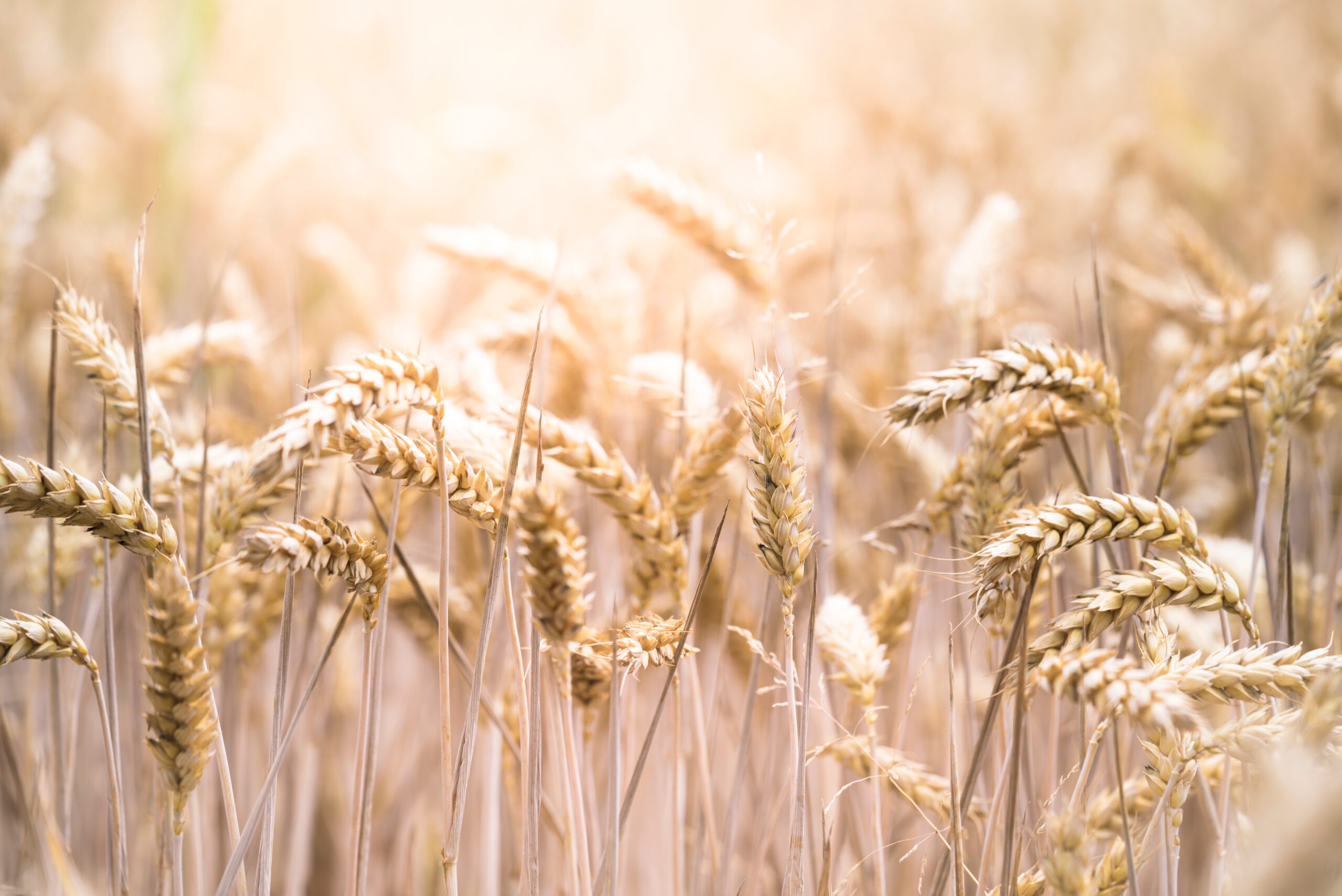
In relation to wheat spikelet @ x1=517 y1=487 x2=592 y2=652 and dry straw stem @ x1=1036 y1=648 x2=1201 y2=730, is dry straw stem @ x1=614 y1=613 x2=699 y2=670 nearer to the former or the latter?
wheat spikelet @ x1=517 y1=487 x2=592 y2=652

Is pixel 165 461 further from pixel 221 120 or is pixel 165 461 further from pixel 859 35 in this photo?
pixel 859 35

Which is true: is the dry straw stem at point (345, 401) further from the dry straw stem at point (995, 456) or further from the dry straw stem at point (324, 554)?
the dry straw stem at point (995, 456)

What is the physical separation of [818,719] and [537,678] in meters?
0.51

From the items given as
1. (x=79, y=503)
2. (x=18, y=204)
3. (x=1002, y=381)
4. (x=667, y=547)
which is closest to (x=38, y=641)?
(x=79, y=503)

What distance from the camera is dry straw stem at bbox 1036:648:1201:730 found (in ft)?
1.61

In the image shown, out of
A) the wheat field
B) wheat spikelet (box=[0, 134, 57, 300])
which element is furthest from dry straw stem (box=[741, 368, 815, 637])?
wheat spikelet (box=[0, 134, 57, 300])

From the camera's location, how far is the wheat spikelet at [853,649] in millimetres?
755

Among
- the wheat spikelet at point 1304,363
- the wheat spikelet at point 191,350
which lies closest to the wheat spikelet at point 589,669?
the wheat spikelet at point 191,350

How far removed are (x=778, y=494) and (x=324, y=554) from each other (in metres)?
0.34

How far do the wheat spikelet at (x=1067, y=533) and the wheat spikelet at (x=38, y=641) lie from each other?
67cm

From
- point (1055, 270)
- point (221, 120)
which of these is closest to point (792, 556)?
point (1055, 270)

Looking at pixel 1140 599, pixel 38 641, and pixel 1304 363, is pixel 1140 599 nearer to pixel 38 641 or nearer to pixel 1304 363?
A: pixel 1304 363

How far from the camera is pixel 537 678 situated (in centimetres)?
64

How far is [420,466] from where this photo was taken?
1.89 feet
